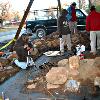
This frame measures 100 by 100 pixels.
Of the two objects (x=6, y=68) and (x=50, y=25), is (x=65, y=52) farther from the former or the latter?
(x=50, y=25)

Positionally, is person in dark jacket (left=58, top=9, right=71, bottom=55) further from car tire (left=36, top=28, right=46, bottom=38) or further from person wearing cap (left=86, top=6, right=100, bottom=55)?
car tire (left=36, top=28, right=46, bottom=38)

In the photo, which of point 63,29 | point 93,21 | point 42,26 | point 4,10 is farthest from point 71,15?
point 4,10

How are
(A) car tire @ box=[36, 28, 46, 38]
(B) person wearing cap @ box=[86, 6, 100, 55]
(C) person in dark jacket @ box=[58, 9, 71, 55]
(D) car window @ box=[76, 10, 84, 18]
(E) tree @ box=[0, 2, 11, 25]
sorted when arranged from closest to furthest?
(B) person wearing cap @ box=[86, 6, 100, 55] < (C) person in dark jacket @ box=[58, 9, 71, 55] < (D) car window @ box=[76, 10, 84, 18] < (A) car tire @ box=[36, 28, 46, 38] < (E) tree @ box=[0, 2, 11, 25]

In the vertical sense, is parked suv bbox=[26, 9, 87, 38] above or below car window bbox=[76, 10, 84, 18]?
below

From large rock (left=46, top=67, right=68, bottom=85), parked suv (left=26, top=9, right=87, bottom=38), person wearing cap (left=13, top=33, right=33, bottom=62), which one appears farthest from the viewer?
parked suv (left=26, top=9, right=87, bottom=38)

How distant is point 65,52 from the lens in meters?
15.9

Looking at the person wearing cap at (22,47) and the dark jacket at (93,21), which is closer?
the person wearing cap at (22,47)

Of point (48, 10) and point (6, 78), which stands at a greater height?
point (48, 10)

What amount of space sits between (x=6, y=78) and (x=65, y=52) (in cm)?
424

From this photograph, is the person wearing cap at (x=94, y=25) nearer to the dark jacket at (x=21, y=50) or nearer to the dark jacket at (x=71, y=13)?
the dark jacket at (x=21, y=50)

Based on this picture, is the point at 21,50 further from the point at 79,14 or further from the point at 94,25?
the point at 79,14

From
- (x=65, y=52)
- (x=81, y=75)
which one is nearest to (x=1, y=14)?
(x=65, y=52)

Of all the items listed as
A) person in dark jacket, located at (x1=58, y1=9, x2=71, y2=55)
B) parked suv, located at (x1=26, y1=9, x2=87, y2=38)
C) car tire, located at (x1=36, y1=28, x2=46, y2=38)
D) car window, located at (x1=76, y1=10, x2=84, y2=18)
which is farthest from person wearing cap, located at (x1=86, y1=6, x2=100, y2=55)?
car tire, located at (x1=36, y1=28, x2=46, y2=38)

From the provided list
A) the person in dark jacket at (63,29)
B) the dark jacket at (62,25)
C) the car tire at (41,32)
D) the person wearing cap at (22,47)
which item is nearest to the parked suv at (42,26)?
the car tire at (41,32)
